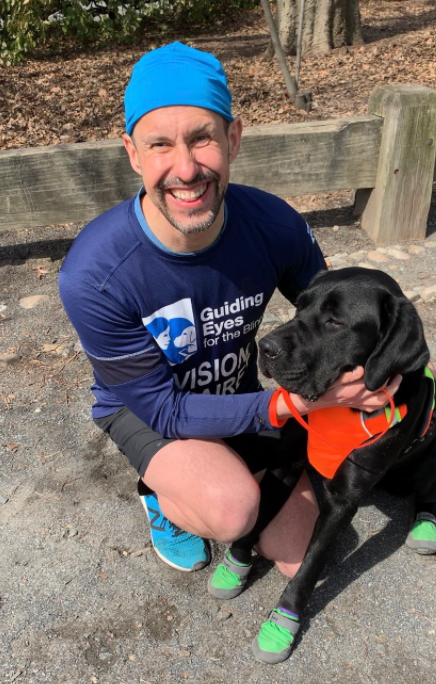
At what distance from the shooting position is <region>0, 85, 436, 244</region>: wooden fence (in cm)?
438

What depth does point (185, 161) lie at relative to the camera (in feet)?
7.27

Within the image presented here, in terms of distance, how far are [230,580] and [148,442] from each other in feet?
2.13

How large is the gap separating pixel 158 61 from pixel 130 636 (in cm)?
212

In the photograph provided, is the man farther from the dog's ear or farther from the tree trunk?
the tree trunk

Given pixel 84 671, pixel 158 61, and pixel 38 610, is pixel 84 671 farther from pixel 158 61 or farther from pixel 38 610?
pixel 158 61

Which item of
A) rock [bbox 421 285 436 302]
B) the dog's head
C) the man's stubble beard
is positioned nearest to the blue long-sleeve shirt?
the man's stubble beard

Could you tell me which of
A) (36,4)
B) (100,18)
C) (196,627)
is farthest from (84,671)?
(100,18)

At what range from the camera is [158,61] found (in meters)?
2.22

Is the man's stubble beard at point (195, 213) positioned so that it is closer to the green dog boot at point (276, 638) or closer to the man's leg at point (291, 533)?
the man's leg at point (291, 533)

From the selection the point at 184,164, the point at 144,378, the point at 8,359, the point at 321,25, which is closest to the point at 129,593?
the point at 144,378

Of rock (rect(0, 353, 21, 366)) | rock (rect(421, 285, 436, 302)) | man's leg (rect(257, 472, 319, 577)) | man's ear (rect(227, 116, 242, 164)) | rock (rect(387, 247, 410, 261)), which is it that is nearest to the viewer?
man's ear (rect(227, 116, 242, 164))

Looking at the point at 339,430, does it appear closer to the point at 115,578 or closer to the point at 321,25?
the point at 115,578

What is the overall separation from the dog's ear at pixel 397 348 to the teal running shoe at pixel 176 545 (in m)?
1.10

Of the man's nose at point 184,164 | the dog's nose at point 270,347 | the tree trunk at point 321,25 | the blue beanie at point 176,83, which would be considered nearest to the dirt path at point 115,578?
the dog's nose at point 270,347
